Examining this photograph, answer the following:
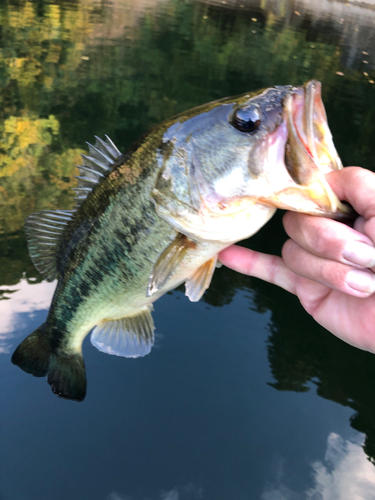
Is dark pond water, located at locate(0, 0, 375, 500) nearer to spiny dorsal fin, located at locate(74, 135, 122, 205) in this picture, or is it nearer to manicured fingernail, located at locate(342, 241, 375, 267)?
spiny dorsal fin, located at locate(74, 135, 122, 205)

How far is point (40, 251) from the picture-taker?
2178 mm

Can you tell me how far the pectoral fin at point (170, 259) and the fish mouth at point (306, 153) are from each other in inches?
17.1

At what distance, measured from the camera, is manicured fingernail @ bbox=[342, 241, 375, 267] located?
53.0 inches

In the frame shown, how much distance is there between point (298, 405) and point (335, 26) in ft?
76.9

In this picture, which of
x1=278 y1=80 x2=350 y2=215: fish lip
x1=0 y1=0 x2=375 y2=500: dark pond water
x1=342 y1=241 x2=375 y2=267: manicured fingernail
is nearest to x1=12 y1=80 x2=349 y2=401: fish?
x1=278 y1=80 x2=350 y2=215: fish lip

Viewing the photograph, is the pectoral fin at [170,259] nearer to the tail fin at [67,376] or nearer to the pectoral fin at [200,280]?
the pectoral fin at [200,280]

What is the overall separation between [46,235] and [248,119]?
4.09 feet

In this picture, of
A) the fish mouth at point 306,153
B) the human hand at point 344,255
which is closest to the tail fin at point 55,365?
the human hand at point 344,255

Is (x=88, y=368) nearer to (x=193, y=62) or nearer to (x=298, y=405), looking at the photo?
(x=298, y=405)

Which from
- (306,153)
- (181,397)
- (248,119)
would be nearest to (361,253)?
(306,153)

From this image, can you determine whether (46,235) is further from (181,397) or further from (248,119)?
(181,397)

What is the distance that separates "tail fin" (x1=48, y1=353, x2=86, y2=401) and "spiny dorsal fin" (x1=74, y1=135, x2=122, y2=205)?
950mm

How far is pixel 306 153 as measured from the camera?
1325 mm

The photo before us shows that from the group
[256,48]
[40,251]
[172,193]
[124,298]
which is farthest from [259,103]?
[256,48]
